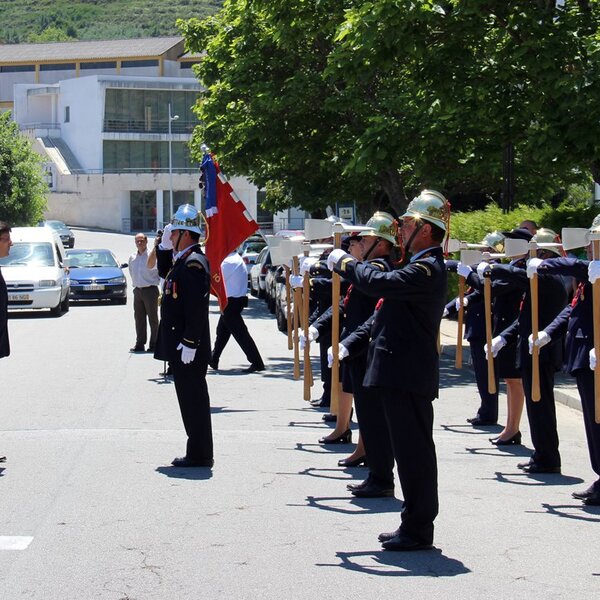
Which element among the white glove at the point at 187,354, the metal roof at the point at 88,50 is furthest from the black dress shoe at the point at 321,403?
the metal roof at the point at 88,50

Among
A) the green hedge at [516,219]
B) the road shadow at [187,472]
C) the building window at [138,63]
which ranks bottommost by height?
the road shadow at [187,472]

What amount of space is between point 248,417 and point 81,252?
22.1 m

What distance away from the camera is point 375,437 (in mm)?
8328

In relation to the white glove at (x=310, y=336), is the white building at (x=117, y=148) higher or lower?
higher

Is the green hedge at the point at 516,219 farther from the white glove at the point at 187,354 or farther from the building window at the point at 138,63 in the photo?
the building window at the point at 138,63

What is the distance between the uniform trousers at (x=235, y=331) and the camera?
15633mm

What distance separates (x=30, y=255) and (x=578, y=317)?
864 inches

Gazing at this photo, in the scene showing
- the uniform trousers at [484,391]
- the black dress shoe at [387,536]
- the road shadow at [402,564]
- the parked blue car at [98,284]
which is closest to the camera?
the road shadow at [402,564]

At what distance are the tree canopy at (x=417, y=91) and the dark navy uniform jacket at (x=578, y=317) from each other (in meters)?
7.32

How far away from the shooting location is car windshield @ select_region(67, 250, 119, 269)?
32094 mm

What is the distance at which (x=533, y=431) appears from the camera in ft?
30.2

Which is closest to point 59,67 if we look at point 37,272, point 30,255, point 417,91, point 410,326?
point 30,255

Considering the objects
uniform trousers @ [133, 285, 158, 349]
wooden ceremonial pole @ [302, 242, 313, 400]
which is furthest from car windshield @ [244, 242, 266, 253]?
wooden ceremonial pole @ [302, 242, 313, 400]

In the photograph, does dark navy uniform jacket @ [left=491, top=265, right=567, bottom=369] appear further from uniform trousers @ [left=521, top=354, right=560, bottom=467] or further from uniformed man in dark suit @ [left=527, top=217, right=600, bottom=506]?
uniformed man in dark suit @ [left=527, top=217, right=600, bottom=506]
